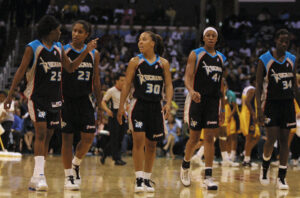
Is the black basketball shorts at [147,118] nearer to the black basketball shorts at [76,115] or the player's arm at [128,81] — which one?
the player's arm at [128,81]

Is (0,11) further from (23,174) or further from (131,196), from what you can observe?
(131,196)

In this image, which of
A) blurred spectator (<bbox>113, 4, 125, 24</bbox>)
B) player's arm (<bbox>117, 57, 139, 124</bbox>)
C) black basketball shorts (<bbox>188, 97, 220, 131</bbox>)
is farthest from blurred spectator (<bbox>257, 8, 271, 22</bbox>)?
player's arm (<bbox>117, 57, 139, 124</bbox>)

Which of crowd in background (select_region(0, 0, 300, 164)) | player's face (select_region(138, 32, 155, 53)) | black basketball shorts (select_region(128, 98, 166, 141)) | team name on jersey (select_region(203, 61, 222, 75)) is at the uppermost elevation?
crowd in background (select_region(0, 0, 300, 164))

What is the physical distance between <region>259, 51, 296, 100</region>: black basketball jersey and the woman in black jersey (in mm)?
1376

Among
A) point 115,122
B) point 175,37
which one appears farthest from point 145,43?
point 175,37

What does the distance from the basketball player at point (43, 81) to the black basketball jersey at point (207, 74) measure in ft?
5.12

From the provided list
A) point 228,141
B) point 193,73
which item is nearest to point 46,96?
point 193,73

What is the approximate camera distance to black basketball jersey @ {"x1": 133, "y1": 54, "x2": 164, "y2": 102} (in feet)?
21.0

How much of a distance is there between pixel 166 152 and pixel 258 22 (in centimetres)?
1169

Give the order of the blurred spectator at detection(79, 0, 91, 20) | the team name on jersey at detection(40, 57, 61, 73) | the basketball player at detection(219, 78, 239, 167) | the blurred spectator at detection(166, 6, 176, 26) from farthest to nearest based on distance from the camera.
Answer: the blurred spectator at detection(166, 6, 176, 26), the blurred spectator at detection(79, 0, 91, 20), the basketball player at detection(219, 78, 239, 167), the team name on jersey at detection(40, 57, 61, 73)

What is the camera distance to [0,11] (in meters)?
23.0

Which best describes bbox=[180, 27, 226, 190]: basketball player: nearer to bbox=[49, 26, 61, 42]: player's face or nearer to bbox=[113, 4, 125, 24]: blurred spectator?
bbox=[49, 26, 61, 42]: player's face

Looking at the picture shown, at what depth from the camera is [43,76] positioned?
20.3 ft

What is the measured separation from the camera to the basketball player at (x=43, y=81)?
20.1ft
